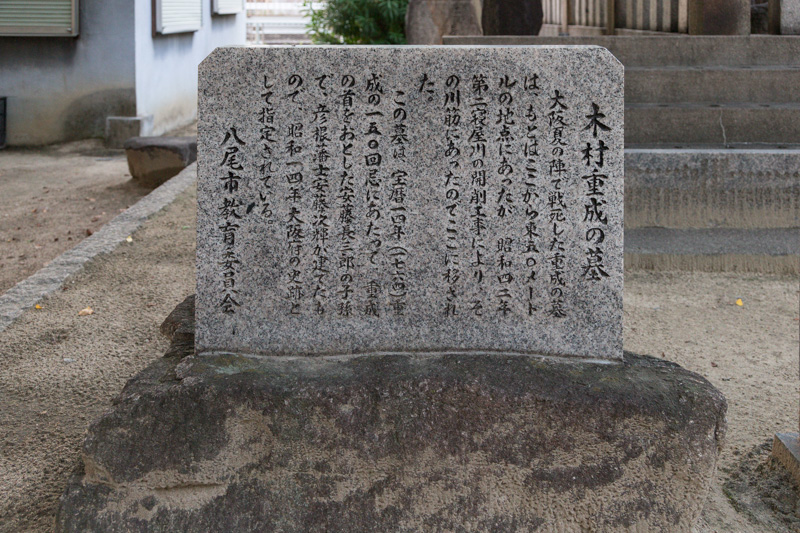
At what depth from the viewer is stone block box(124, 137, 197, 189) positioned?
296 inches

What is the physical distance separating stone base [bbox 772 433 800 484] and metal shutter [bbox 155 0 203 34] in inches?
343

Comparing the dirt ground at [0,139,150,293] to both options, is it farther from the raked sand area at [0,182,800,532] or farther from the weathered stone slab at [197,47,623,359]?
the weathered stone slab at [197,47,623,359]

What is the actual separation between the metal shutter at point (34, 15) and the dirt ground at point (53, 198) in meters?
1.32

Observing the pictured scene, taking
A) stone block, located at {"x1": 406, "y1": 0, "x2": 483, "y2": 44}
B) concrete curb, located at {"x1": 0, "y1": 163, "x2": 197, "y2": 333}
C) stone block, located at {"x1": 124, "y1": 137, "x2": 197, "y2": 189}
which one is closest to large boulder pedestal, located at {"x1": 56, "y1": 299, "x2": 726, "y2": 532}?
concrete curb, located at {"x1": 0, "y1": 163, "x2": 197, "y2": 333}

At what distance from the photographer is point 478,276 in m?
2.52

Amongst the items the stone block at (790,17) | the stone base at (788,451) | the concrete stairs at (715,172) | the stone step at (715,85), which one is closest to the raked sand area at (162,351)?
A: the stone base at (788,451)

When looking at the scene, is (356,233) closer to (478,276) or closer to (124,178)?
(478,276)

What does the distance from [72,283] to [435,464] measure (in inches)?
114

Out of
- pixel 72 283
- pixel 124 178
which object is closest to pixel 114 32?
pixel 124 178

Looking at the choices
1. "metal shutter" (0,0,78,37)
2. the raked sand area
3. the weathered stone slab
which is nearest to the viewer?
the weathered stone slab

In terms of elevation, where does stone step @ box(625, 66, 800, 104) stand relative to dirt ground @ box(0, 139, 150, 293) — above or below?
above

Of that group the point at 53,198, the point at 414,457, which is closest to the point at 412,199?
the point at 414,457

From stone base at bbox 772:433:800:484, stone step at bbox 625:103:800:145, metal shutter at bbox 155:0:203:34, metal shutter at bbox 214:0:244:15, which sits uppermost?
metal shutter at bbox 214:0:244:15

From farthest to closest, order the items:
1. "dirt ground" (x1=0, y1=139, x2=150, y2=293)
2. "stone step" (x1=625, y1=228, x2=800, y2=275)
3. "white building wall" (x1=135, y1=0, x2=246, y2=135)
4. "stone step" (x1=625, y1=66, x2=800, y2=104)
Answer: "white building wall" (x1=135, y1=0, x2=246, y2=135)
"stone step" (x1=625, y1=66, x2=800, y2=104)
"dirt ground" (x1=0, y1=139, x2=150, y2=293)
"stone step" (x1=625, y1=228, x2=800, y2=275)
